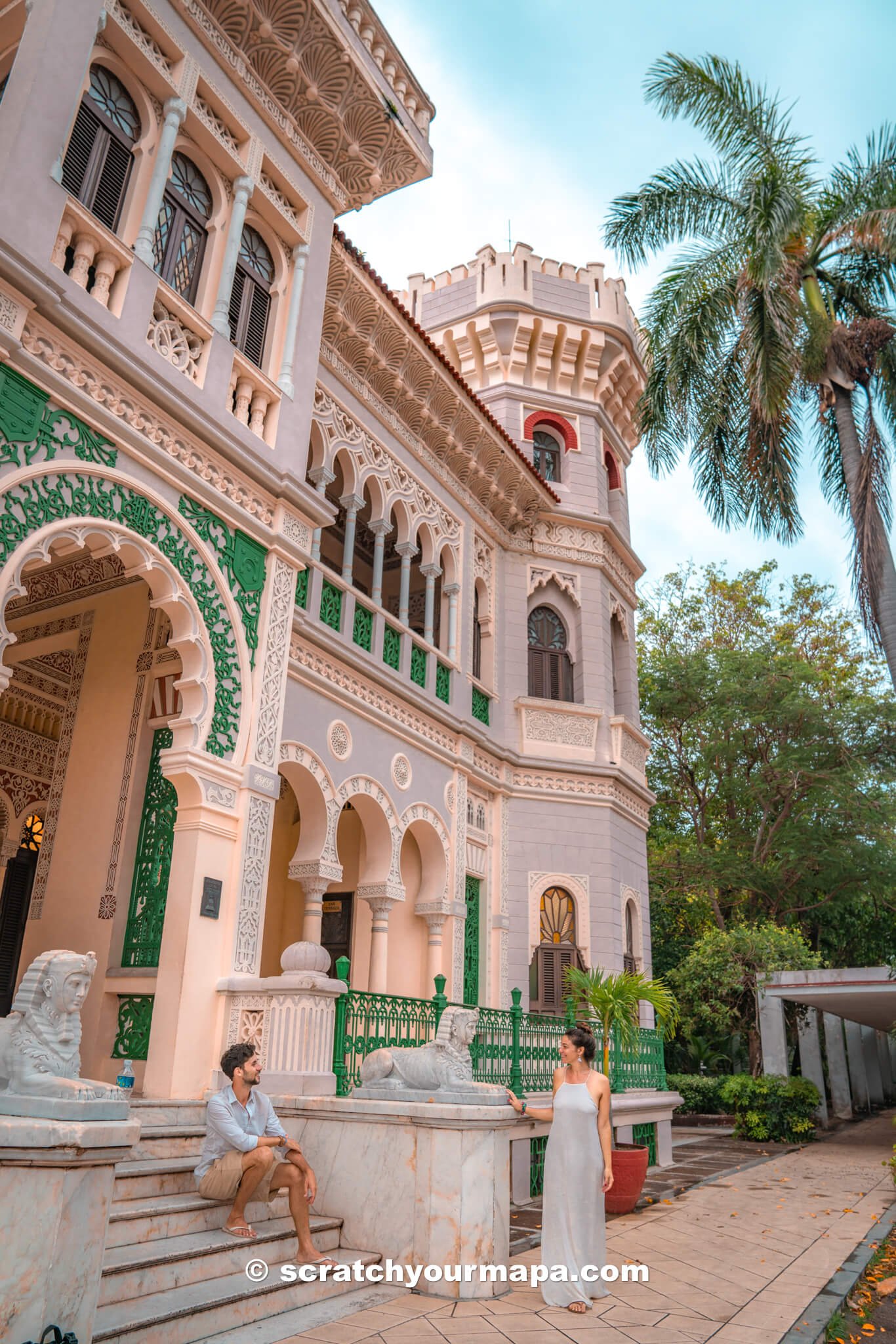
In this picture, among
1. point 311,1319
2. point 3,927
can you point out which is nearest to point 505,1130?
point 311,1319

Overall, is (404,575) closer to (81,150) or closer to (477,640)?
(477,640)

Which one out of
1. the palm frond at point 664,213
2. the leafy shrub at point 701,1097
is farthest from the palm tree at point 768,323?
the leafy shrub at point 701,1097

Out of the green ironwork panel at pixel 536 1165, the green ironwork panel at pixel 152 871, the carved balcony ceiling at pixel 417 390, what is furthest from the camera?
the carved balcony ceiling at pixel 417 390

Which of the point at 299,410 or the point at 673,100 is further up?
the point at 673,100

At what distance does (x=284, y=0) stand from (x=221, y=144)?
139 cm

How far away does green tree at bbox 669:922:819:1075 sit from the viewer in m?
18.5

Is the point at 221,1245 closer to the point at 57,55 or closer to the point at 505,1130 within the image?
the point at 505,1130

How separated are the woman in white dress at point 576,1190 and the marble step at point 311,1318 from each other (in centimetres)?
89

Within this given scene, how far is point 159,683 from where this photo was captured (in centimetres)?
854

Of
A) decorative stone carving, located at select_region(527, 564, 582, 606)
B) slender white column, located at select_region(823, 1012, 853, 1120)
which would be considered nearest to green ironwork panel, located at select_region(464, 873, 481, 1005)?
decorative stone carving, located at select_region(527, 564, 582, 606)

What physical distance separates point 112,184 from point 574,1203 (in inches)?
302

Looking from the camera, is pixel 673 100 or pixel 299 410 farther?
pixel 673 100

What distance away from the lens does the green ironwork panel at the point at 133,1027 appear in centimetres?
725

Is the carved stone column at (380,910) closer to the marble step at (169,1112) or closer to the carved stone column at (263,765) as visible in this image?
the carved stone column at (263,765)
